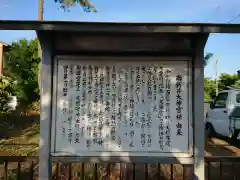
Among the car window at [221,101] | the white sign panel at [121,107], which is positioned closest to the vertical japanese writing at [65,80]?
the white sign panel at [121,107]

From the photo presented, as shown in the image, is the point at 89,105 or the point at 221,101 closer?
the point at 89,105

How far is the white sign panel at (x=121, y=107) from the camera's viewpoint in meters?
3.18

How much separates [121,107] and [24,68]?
19818 millimetres

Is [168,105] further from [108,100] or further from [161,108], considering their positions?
[108,100]

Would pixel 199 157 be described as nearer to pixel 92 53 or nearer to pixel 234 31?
pixel 234 31

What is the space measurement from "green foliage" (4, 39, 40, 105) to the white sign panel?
704 inches

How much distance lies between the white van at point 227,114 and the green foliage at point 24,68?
14.1 metres

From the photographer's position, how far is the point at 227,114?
8.62m

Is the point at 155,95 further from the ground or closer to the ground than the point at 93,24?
closer to the ground

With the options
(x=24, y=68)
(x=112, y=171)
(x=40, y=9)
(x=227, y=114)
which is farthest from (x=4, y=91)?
(x=24, y=68)

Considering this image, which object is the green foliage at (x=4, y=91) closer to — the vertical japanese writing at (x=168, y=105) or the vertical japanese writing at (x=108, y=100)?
the vertical japanese writing at (x=108, y=100)

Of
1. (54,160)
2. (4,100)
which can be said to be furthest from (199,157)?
(4,100)

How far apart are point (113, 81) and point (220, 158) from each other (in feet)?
5.76

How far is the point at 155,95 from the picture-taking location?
3.21m
